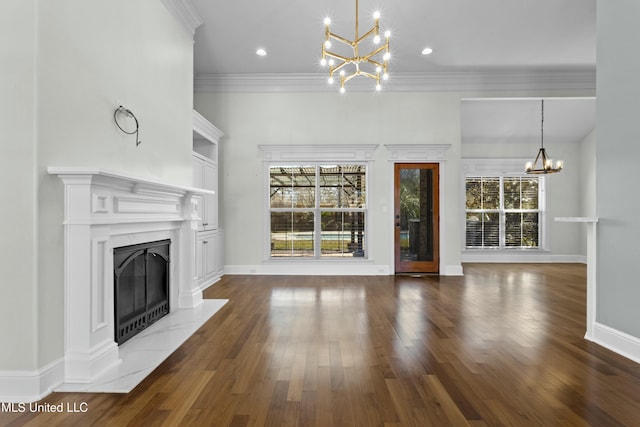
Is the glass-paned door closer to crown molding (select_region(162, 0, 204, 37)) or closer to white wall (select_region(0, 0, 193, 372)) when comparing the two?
crown molding (select_region(162, 0, 204, 37))

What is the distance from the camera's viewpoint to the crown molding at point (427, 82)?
19.7 feet

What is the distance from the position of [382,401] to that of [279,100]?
532cm

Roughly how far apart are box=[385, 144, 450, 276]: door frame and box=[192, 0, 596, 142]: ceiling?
131cm

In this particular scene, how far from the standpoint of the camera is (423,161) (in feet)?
20.1

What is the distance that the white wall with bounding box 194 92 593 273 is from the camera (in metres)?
6.09

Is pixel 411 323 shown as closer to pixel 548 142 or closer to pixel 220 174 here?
pixel 220 174

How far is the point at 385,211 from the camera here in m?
6.12

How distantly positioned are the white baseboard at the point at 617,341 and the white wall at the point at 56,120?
→ 12.8 feet

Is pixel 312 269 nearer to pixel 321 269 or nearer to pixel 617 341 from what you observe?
pixel 321 269

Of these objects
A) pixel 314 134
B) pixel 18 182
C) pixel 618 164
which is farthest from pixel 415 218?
pixel 18 182

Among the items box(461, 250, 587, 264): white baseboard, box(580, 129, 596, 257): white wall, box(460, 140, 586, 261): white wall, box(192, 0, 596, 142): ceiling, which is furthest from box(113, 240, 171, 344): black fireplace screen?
box(580, 129, 596, 257): white wall

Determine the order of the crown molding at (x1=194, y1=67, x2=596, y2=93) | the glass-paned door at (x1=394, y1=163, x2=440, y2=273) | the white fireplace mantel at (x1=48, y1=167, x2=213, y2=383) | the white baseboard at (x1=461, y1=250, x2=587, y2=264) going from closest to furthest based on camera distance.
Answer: the white fireplace mantel at (x1=48, y1=167, x2=213, y2=383) < the crown molding at (x1=194, y1=67, x2=596, y2=93) < the glass-paned door at (x1=394, y1=163, x2=440, y2=273) < the white baseboard at (x1=461, y1=250, x2=587, y2=264)

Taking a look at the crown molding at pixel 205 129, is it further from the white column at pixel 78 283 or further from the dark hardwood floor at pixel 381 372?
the white column at pixel 78 283

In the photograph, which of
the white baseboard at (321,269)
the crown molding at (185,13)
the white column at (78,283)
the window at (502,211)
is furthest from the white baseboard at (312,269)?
the white column at (78,283)
